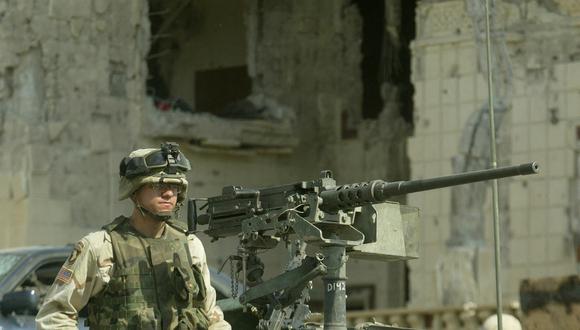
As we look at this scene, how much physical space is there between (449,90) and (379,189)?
1225 cm

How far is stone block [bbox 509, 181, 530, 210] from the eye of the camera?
20.1m

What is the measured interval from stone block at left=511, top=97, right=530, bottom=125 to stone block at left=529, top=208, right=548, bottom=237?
106cm

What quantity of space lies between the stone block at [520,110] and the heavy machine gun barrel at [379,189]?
1173 centimetres

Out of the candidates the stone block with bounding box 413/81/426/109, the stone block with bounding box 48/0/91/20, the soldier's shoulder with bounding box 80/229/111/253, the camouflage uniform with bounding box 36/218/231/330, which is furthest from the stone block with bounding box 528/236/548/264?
the soldier's shoulder with bounding box 80/229/111/253

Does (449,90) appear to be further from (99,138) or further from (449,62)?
(99,138)

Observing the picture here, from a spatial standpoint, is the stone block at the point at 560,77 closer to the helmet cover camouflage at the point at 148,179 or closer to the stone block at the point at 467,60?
the stone block at the point at 467,60

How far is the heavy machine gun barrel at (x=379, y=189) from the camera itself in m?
8.61

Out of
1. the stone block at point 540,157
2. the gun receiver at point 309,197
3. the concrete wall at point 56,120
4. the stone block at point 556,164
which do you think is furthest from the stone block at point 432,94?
the gun receiver at point 309,197

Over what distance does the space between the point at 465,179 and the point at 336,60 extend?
1632 centimetres

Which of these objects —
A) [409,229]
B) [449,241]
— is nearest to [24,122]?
[449,241]

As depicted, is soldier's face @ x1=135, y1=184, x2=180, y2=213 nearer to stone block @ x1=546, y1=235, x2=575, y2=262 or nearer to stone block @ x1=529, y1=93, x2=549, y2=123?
stone block @ x1=546, y1=235, x2=575, y2=262

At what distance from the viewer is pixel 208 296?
331 inches

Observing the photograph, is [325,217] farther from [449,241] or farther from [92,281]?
[449,241]

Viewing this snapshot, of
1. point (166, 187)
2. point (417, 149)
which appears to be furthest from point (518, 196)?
point (166, 187)
